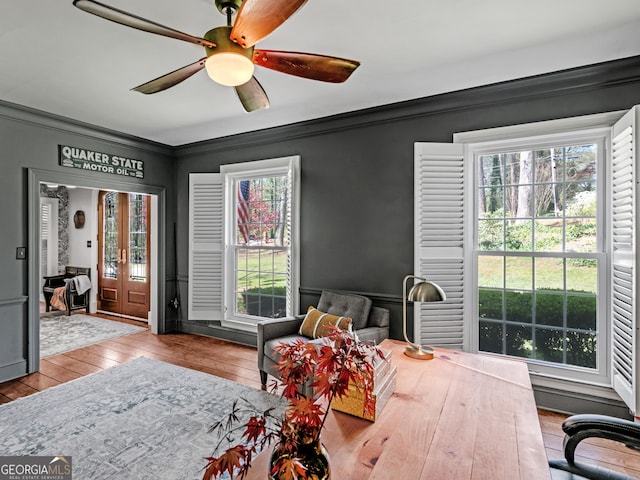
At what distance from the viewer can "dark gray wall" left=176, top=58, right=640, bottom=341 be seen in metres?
2.62

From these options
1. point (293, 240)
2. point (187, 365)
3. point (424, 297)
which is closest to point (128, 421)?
point (187, 365)

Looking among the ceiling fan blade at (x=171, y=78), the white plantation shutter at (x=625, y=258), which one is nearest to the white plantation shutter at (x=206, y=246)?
the ceiling fan blade at (x=171, y=78)

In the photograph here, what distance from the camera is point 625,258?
2.30 meters

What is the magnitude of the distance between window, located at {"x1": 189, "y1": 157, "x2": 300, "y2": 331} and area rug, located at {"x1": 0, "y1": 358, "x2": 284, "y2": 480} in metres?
1.16

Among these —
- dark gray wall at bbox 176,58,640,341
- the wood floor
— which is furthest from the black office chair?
dark gray wall at bbox 176,58,640,341

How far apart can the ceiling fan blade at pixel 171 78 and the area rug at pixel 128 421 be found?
231 centimetres

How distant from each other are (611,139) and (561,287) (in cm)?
122

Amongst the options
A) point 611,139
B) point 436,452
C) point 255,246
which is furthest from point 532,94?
point 255,246

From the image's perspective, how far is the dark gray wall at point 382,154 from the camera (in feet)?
8.61

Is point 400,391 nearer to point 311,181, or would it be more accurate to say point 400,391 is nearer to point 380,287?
point 380,287

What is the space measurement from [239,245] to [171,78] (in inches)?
108

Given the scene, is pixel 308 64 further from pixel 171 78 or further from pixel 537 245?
pixel 537 245

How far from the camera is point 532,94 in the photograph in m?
2.75

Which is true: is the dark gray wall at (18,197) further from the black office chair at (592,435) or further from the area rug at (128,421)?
the black office chair at (592,435)
